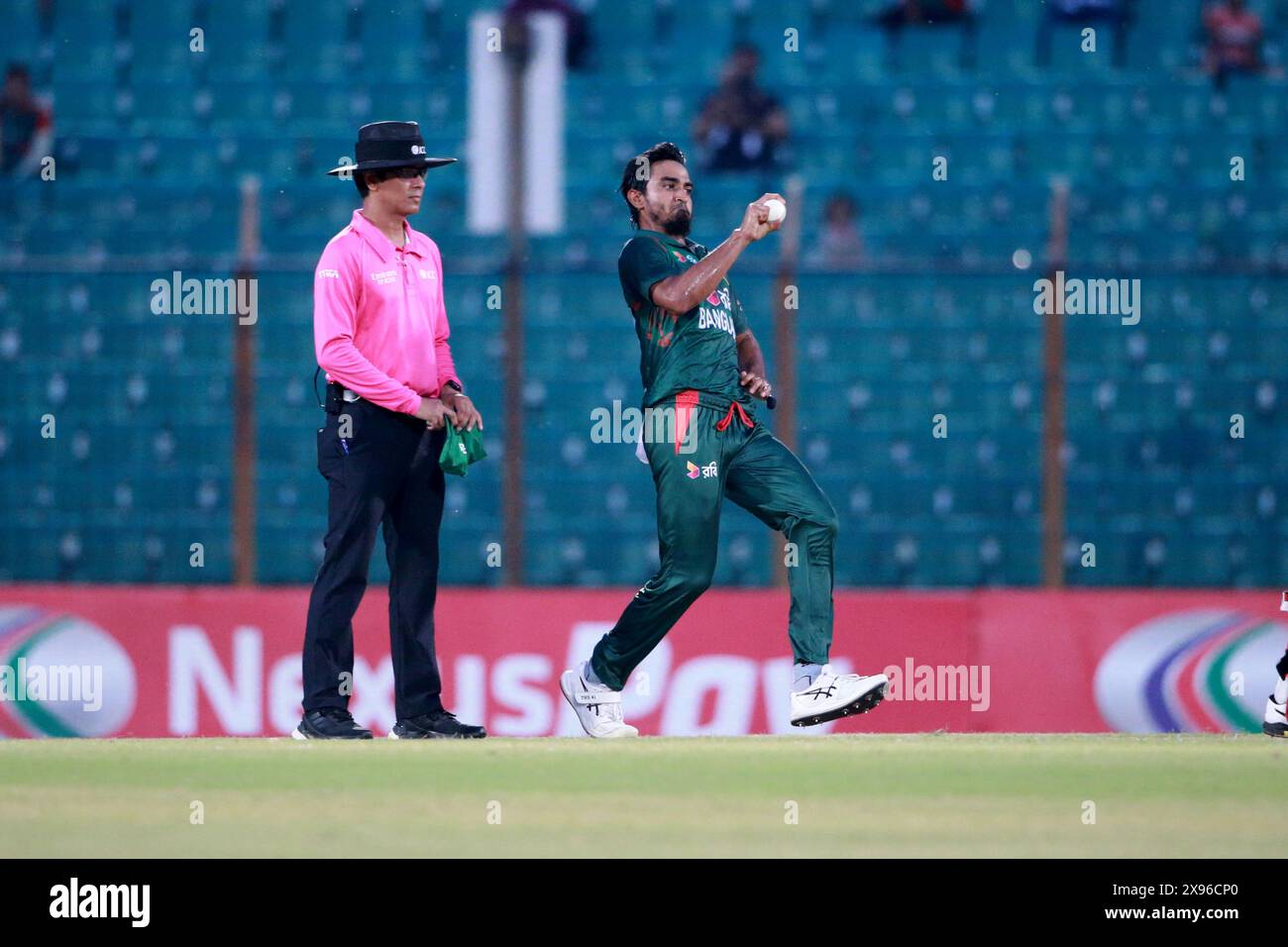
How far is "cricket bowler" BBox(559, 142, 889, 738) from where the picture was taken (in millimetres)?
7184

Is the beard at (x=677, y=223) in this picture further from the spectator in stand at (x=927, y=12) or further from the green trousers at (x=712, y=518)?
the spectator in stand at (x=927, y=12)

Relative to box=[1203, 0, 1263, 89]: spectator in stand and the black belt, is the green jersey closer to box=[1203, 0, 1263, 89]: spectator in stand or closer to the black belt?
the black belt

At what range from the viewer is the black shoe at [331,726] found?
7.23 m

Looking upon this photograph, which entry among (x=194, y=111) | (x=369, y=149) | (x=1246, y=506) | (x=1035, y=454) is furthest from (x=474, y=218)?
(x=369, y=149)

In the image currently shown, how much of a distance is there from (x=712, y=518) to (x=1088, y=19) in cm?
858

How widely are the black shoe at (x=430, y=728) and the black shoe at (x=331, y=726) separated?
0.52 feet

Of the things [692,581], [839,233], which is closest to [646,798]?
[692,581]

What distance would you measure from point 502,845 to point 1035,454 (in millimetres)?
8495

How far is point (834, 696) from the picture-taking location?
7.03m

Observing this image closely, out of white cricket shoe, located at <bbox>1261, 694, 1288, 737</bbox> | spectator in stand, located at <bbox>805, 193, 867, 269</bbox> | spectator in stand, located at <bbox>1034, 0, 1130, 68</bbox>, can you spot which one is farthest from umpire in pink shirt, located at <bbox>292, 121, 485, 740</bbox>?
spectator in stand, located at <bbox>1034, 0, 1130, 68</bbox>

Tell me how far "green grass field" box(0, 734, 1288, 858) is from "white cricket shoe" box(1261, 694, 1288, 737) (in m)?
0.28

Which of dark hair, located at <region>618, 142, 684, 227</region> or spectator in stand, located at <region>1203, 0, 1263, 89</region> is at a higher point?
spectator in stand, located at <region>1203, 0, 1263, 89</region>

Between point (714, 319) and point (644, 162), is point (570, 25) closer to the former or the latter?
point (644, 162)

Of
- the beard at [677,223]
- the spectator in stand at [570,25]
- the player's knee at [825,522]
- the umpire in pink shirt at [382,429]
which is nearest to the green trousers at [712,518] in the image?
the player's knee at [825,522]
